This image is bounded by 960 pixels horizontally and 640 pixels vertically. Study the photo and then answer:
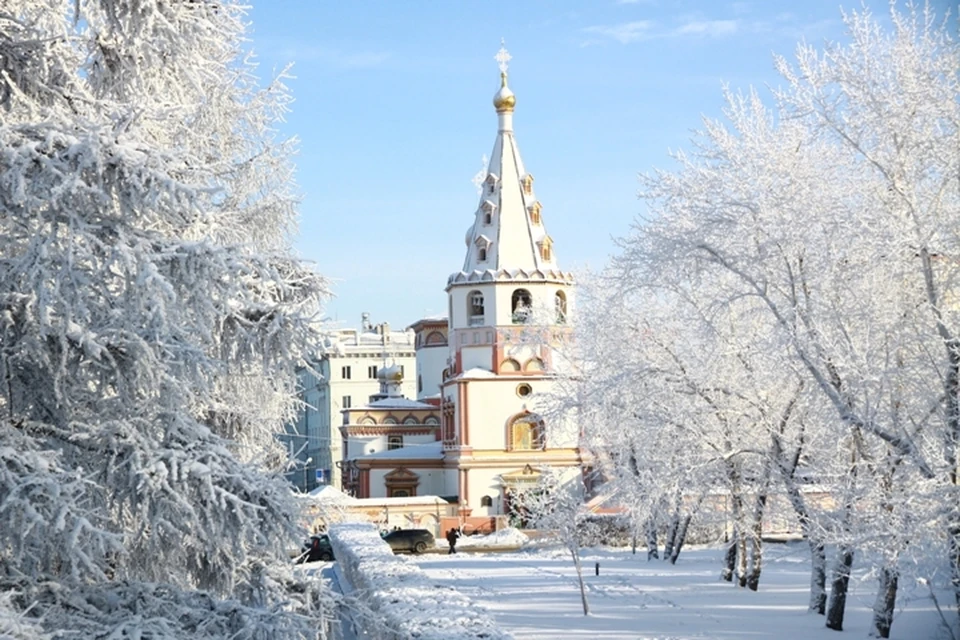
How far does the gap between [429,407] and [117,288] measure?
50962mm

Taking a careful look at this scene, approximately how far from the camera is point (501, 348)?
162 ft

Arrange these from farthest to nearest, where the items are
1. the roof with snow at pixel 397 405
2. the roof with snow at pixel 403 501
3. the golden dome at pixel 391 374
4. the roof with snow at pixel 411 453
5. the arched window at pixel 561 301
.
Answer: the golden dome at pixel 391 374 < the roof with snow at pixel 397 405 < the roof with snow at pixel 411 453 < the arched window at pixel 561 301 < the roof with snow at pixel 403 501

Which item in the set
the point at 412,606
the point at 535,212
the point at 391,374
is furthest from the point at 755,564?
the point at 391,374

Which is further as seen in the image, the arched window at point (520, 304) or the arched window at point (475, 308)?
the arched window at point (475, 308)

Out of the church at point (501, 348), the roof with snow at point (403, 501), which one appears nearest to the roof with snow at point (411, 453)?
the church at point (501, 348)

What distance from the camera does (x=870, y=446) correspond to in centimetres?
1694

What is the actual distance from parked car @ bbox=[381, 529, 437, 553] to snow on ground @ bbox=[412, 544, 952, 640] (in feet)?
15.8

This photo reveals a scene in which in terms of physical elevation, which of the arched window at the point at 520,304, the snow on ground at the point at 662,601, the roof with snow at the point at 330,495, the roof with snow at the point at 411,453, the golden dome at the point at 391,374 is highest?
the arched window at the point at 520,304

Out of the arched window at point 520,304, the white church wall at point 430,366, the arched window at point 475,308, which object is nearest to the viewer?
the arched window at point 520,304

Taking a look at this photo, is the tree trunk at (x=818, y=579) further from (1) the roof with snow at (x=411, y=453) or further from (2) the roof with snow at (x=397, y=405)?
(2) the roof with snow at (x=397, y=405)

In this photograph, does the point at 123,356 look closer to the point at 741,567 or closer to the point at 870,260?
the point at 870,260

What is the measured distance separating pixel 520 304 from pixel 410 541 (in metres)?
13.0

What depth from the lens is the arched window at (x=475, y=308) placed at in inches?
1966

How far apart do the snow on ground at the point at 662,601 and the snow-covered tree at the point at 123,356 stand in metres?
9.11
